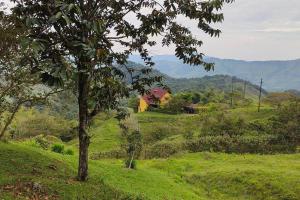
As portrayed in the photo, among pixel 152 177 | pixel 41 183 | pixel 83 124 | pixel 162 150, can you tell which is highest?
pixel 83 124

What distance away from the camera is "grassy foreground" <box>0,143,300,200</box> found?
15477mm

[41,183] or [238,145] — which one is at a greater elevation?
[41,183]

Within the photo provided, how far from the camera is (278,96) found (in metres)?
123

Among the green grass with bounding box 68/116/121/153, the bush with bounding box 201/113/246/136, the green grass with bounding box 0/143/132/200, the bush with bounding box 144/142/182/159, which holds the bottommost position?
the green grass with bounding box 68/116/121/153

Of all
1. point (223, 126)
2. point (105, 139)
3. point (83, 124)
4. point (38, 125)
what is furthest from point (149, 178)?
point (38, 125)

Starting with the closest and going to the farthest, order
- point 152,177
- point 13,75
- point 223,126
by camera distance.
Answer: point 13,75
point 152,177
point 223,126

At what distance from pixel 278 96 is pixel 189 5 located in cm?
11555

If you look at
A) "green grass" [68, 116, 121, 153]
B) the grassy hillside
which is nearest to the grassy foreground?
the grassy hillside

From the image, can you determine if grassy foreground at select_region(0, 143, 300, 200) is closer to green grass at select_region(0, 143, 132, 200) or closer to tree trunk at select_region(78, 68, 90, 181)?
green grass at select_region(0, 143, 132, 200)

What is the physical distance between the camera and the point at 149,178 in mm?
29234

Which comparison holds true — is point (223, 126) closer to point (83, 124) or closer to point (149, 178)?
point (149, 178)

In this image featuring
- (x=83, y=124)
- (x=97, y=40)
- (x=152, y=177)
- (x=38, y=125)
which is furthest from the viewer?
(x=38, y=125)

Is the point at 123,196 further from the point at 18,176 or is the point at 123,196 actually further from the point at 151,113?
the point at 151,113

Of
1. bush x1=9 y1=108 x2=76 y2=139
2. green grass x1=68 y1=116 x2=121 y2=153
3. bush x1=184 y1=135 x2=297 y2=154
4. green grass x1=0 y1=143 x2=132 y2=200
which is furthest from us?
bush x1=9 y1=108 x2=76 y2=139
